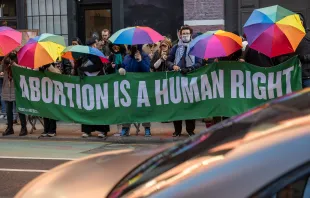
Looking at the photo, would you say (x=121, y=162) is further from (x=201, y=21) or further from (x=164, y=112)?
(x=201, y=21)

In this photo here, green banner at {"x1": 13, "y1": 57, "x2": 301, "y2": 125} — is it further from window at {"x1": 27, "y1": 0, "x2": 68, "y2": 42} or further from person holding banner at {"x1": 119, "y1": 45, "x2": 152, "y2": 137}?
window at {"x1": 27, "y1": 0, "x2": 68, "y2": 42}

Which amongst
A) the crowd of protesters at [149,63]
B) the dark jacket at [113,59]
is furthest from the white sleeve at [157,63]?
the dark jacket at [113,59]

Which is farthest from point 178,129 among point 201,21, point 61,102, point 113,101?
point 201,21

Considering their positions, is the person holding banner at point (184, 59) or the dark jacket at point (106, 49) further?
the dark jacket at point (106, 49)

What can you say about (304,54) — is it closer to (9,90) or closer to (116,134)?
(116,134)

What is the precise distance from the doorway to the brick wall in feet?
8.37

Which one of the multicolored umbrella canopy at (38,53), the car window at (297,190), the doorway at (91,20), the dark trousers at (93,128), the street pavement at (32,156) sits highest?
the doorway at (91,20)

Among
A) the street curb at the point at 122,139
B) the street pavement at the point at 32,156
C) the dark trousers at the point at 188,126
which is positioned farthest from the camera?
the dark trousers at the point at 188,126

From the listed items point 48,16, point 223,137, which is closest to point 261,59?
point 223,137

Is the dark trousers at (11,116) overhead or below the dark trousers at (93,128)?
overhead

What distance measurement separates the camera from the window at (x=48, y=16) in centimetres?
1602

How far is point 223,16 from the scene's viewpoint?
48.1 ft

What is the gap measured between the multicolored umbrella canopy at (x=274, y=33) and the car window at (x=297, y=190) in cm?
745

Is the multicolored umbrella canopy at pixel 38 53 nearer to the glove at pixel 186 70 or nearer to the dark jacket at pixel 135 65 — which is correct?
the dark jacket at pixel 135 65
